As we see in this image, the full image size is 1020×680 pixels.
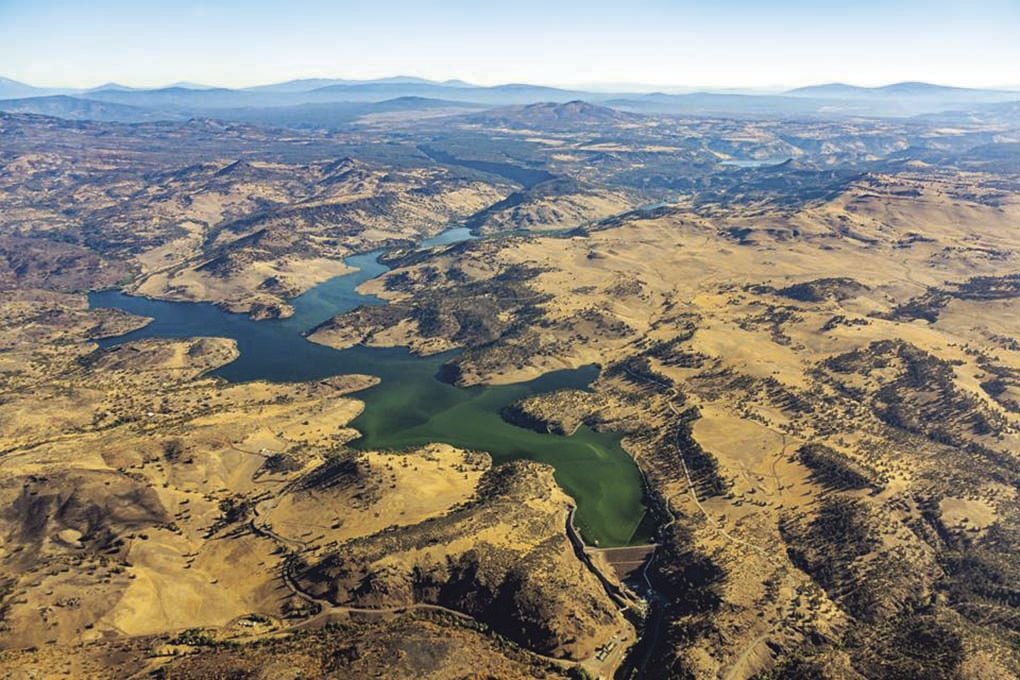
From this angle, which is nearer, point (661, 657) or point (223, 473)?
point (661, 657)

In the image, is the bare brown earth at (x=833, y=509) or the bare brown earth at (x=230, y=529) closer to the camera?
the bare brown earth at (x=833, y=509)

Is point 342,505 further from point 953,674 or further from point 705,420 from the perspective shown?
point 953,674

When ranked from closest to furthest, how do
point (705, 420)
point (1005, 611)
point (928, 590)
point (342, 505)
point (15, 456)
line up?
point (1005, 611) < point (928, 590) < point (342, 505) < point (15, 456) < point (705, 420)

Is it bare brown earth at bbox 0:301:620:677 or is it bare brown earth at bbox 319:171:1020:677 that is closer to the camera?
bare brown earth at bbox 319:171:1020:677

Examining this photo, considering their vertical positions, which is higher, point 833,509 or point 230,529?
point 833,509

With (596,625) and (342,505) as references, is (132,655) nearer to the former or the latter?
(342,505)

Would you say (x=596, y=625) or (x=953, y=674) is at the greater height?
(x=953, y=674)

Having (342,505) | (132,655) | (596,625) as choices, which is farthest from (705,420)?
(132,655)

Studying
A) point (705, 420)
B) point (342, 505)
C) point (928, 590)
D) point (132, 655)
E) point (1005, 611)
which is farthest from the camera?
point (705, 420)

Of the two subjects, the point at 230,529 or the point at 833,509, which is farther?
the point at 230,529
